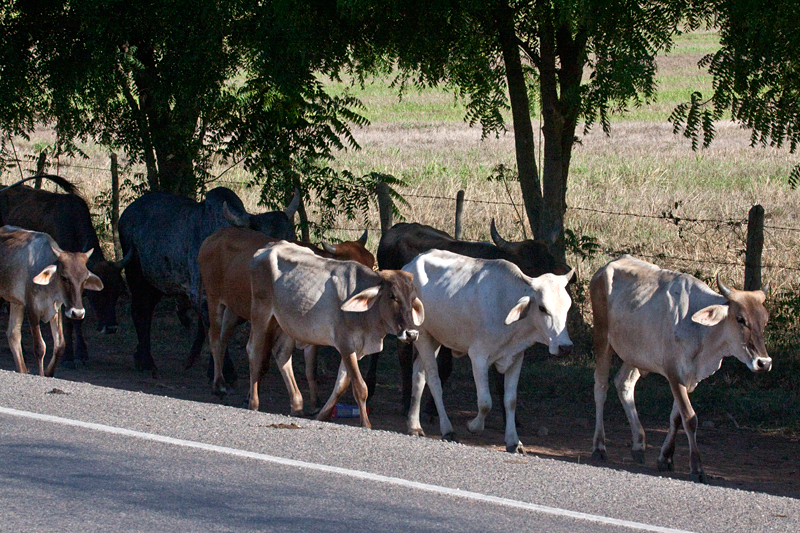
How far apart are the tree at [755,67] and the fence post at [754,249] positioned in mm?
1149

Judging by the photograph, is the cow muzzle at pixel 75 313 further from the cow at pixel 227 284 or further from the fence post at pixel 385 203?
the fence post at pixel 385 203

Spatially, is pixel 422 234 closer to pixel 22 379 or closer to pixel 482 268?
pixel 482 268

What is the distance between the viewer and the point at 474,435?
377 inches

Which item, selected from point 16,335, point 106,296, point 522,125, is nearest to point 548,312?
point 522,125

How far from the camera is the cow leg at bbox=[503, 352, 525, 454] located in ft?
28.2

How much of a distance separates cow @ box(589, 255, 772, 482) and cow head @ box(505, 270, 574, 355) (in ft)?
2.00

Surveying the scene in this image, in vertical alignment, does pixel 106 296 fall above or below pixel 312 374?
above

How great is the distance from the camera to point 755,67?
34.3 ft

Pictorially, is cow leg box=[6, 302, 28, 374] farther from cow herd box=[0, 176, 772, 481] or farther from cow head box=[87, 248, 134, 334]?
cow head box=[87, 248, 134, 334]

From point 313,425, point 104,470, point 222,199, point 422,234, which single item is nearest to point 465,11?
point 422,234

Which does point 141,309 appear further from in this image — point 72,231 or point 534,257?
point 534,257

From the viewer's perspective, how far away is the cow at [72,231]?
12.4 metres

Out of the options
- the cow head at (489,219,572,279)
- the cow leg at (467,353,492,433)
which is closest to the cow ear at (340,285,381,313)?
the cow leg at (467,353,492,433)

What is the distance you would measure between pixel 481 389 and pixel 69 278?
457 cm
